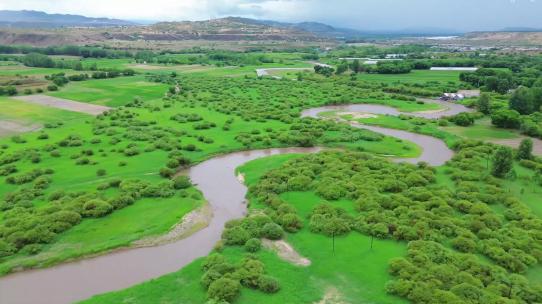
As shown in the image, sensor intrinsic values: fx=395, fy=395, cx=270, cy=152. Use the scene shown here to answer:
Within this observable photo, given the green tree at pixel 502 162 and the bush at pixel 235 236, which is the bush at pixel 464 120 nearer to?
the green tree at pixel 502 162

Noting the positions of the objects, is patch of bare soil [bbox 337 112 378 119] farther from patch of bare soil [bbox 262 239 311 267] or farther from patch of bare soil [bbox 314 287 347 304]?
patch of bare soil [bbox 314 287 347 304]

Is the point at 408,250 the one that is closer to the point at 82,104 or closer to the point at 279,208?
the point at 279,208

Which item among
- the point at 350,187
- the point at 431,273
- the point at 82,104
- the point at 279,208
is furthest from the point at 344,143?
the point at 82,104

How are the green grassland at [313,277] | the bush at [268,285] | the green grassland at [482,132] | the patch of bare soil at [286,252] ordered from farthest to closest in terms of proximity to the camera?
the green grassland at [482,132] → the patch of bare soil at [286,252] → the bush at [268,285] → the green grassland at [313,277]

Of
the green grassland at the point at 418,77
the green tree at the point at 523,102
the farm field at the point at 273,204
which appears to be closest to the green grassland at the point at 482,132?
the farm field at the point at 273,204

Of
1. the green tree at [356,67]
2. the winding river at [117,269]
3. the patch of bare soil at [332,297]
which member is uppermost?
the green tree at [356,67]

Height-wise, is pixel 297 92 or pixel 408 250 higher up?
pixel 297 92

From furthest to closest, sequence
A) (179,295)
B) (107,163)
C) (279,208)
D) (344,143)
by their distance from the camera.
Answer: (344,143), (107,163), (279,208), (179,295)
